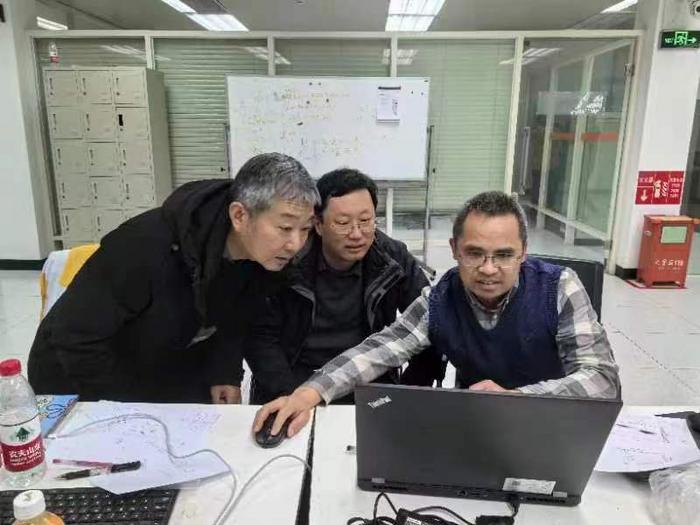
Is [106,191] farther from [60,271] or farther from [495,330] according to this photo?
[495,330]

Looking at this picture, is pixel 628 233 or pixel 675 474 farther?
pixel 628 233

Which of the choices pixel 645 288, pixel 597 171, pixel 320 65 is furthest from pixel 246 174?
pixel 597 171

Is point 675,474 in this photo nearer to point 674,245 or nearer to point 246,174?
point 246,174

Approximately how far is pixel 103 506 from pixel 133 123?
4328 millimetres

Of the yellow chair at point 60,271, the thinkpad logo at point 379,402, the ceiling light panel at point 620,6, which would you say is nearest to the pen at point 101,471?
the thinkpad logo at point 379,402

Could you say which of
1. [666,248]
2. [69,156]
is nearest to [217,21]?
[69,156]

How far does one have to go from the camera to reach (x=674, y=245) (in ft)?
14.4

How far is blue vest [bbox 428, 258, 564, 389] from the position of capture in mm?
1305

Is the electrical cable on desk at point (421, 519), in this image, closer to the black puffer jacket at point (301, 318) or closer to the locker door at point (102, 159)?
the black puffer jacket at point (301, 318)

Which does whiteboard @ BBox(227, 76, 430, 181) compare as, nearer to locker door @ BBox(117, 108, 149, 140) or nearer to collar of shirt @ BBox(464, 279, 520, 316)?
locker door @ BBox(117, 108, 149, 140)

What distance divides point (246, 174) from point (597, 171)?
4.78 meters

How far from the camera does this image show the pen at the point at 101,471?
98 cm

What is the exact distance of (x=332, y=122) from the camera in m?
4.57

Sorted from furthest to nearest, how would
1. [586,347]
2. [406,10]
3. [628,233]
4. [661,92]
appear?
[406,10], [628,233], [661,92], [586,347]
